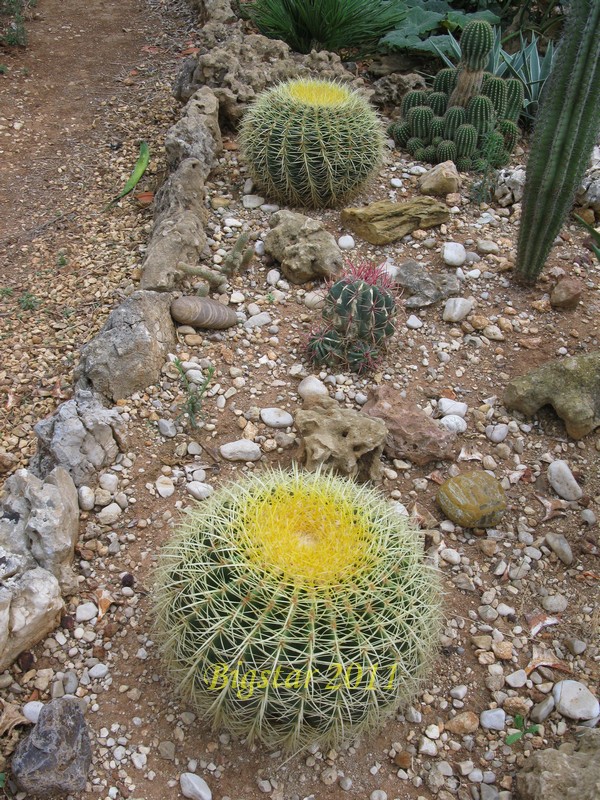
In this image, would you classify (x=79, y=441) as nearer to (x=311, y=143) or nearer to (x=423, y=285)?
(x=423, y=285)

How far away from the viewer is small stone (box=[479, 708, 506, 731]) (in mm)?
2441

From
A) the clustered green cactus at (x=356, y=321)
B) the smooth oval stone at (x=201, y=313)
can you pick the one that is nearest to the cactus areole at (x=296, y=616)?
the clustered green cactus at (x=356, y=321)

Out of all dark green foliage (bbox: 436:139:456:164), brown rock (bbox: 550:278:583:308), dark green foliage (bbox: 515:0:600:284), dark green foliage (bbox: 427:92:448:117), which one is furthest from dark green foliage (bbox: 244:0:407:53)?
brown rock (bbox: 550:278:583:308)

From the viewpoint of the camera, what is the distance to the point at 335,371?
143 inches

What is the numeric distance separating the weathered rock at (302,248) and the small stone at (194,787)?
8.48 ft

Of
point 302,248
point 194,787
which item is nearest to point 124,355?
point 302,248

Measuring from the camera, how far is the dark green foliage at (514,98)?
5215mm

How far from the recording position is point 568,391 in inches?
131

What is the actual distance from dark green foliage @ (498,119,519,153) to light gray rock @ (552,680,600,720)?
3809 mm

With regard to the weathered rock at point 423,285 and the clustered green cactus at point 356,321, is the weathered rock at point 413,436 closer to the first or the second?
the clustered green cactus at point 356,321

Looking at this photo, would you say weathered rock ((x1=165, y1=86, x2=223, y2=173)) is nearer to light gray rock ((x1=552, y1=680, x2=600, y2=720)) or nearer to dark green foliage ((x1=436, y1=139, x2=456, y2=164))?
dark green foliage ((x1=436, y1=139, x2=456, y2=164))

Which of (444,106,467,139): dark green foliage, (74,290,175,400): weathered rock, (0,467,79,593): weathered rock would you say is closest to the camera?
(0,467,79,593): weathered rock

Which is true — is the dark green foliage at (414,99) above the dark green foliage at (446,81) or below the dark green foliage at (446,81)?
below

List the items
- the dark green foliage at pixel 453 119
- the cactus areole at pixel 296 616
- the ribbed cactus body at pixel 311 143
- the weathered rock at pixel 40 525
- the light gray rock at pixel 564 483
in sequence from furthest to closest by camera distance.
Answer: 1. the dark green foliage at pixel 453 119
2. the ribbed cactus body at pixel 311 143
3. the light gray rock at pixel 564 483
4. the weathered rock at pixel 40 525
5. the cactus areole at pixel 296 616
